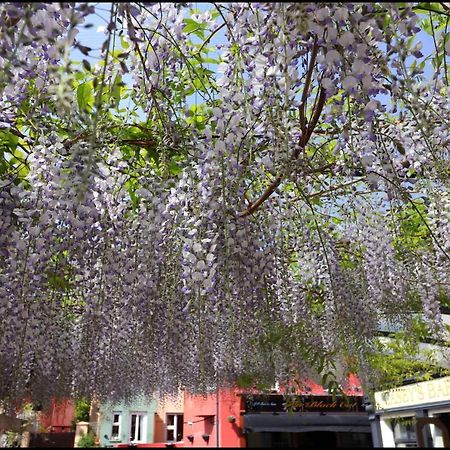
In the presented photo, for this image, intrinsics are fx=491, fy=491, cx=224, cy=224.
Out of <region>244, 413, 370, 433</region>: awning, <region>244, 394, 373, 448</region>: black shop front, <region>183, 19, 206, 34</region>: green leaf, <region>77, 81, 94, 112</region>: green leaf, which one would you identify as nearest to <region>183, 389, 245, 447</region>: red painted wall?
<region>244, 394, 373, 448</region>: black shop front

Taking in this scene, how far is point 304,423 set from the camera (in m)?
11.5

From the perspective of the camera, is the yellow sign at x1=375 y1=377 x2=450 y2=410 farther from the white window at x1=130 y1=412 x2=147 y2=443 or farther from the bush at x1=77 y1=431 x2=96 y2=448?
the white window at x1=130 y1=412 x2=147 y2=443

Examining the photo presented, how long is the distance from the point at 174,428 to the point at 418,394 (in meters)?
8.60

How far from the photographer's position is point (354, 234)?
15.0ft

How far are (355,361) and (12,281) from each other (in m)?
3.14

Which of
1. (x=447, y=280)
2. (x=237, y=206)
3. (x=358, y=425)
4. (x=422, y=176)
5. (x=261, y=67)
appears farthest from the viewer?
(x=358, y=425)

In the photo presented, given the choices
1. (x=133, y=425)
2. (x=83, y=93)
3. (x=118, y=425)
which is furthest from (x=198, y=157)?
(x=133, y=425)

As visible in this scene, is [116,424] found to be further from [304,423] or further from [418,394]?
[418,394]

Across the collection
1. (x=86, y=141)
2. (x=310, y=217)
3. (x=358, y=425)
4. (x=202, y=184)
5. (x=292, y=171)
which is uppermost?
(x=310, y=217)

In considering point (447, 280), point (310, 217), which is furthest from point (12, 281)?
point (447, 280)

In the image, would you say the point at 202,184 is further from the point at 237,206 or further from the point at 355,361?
the point at 355,361

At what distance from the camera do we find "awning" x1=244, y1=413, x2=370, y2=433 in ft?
36.5

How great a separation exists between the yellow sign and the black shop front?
62.0 inches

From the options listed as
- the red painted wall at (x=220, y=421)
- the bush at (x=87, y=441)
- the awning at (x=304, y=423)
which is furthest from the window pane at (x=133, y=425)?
the awning at (x=304, y=423)
